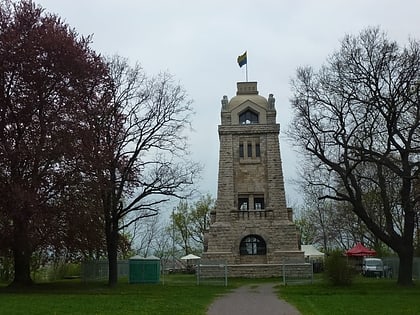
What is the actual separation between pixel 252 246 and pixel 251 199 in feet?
11.9

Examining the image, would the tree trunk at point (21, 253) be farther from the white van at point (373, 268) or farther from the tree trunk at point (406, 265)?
the white van at point (373, 268)

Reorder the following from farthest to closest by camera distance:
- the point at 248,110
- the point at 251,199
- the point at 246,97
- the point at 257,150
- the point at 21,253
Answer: the point at 246,97, the point at 248,110, the point at 257,150, the point at 251,199, the point at 21,253

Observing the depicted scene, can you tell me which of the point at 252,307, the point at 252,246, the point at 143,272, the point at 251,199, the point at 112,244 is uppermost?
the point at 251,199

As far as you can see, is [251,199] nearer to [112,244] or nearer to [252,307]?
[112,244]

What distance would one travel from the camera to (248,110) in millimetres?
48500

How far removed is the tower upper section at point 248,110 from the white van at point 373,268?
13.1m

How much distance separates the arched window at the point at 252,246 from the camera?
149ft

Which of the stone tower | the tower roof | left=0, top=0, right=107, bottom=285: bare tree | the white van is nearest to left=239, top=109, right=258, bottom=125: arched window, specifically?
the stone tower

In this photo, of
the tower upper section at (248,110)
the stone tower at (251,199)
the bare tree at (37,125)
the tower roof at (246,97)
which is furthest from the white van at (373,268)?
the bare tree at (37,125)

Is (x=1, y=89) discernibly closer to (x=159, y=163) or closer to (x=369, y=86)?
(x=159, y=163)

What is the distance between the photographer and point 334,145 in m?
31.4

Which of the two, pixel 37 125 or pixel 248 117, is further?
pixel 248 117

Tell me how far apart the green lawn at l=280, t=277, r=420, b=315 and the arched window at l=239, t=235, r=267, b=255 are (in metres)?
16.4

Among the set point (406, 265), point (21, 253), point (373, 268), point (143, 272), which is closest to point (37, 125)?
point (21, 253)
